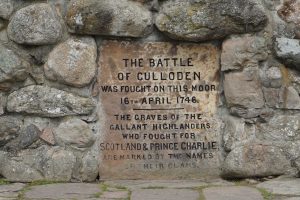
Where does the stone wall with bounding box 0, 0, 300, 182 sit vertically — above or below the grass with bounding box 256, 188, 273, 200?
above

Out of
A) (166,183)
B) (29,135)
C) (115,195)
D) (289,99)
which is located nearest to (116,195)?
(115,195)

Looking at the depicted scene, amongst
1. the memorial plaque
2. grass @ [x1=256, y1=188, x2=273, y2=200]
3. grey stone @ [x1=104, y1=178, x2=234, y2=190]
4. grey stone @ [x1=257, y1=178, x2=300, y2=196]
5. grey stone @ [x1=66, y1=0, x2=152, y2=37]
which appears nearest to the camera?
grass @ [x1=256, y1=188, x2=273, y2=200]

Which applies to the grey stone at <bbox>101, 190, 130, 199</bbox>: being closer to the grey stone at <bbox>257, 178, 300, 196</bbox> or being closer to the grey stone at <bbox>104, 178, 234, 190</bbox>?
the grey stone at <bbox>104, 178, 234, 190</bbox>

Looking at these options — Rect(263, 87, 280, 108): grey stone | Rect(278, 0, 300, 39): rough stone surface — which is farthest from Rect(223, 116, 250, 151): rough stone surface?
Rect(278, 0, 300, 39): rough stone surface

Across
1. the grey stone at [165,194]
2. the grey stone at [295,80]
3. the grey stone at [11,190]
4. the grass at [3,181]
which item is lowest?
the grey stone at [165,194]

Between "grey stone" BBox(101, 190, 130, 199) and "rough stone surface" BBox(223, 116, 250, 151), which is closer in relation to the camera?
"grey stone" BBox(101, 190, 130, 199)

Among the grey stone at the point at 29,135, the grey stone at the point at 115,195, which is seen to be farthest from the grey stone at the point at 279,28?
the grey stone at the point at 29,135

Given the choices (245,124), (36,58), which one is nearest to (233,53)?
(245,124)

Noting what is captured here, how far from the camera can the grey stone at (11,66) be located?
3.93 m

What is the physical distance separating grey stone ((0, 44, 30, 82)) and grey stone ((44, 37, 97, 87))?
15cm

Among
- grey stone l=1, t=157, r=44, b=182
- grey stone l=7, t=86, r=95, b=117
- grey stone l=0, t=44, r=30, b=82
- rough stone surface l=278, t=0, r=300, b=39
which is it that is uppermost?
rough stone surface l=278, t=0, r=300, b=39

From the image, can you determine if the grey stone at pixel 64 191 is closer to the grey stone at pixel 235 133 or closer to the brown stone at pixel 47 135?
the brown stone at pixel 47 135

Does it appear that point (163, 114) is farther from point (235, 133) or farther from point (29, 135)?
point (29, 135)

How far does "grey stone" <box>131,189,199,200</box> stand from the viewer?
3458 mm
